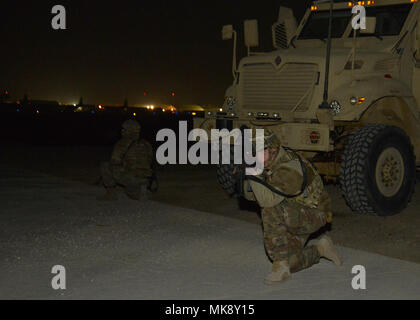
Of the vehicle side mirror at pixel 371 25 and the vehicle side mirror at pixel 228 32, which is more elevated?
the vehicle side mirror at pixel 228 32

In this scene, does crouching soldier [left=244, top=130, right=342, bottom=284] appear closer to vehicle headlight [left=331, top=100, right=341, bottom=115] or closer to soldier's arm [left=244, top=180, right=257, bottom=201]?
soldier's arm [left=244, top=180, right=257, bottom=201]

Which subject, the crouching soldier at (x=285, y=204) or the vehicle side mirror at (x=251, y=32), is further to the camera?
the vehicle side mirror at (x=251, y=32)

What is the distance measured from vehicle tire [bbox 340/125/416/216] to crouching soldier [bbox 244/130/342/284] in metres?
2.64

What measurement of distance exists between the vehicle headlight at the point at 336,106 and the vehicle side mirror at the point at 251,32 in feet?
6.79

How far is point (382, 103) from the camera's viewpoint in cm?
873

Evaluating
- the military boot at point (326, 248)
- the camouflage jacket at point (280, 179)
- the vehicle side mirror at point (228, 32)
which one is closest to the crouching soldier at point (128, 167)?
the vehicle side mirror at point (228, 32)

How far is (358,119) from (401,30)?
1.74 meters

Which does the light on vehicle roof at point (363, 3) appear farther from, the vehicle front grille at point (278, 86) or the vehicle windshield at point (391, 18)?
the vehicle front grille at point (278, 86)

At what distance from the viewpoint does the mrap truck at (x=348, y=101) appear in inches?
315

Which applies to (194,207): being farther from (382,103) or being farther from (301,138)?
(382,103)

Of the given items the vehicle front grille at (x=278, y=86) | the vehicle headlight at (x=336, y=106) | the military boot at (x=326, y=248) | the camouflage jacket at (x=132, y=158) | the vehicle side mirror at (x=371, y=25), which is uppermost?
the vehicle side mirror at (x=371, y=25)

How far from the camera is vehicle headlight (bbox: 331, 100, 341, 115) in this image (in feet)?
27.1

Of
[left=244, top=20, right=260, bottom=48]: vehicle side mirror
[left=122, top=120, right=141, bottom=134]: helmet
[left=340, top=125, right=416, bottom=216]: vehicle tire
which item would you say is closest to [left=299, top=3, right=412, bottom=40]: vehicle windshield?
[left=244, top=20, right=260, bottom=48]: vehicle side mirror
